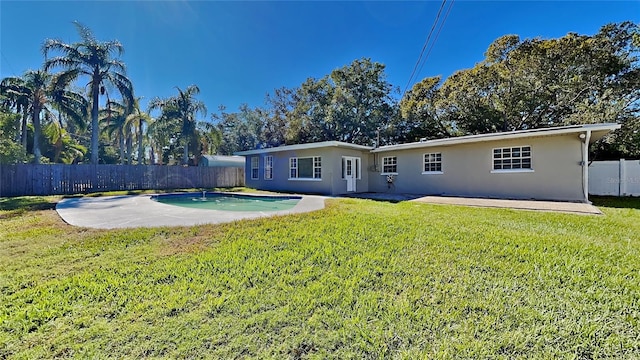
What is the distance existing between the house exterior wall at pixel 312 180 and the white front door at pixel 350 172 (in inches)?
10.3

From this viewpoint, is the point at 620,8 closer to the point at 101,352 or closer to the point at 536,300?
the point at 536,300

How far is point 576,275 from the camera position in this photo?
10.0 ft

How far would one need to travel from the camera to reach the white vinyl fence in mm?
10883

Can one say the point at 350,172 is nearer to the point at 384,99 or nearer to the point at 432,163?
the point at 432,163

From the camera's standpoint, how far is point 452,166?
11.6 m

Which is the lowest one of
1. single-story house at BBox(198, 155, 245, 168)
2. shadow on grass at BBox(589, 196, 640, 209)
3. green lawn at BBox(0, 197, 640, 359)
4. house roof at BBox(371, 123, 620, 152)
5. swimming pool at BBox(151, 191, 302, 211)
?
green lawn at BBox(0, 197, 640, 359)

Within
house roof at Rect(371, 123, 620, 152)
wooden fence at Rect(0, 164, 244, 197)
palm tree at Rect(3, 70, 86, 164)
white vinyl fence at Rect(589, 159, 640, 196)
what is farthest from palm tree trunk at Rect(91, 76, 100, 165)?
white vinyl fence at Rect(589, 159, 640, 196)

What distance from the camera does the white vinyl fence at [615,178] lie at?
1088 cm

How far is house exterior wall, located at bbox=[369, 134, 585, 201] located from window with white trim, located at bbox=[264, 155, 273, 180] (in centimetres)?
643

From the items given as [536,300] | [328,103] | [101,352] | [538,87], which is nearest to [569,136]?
[538,87]

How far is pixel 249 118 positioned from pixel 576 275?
28360 millimetres

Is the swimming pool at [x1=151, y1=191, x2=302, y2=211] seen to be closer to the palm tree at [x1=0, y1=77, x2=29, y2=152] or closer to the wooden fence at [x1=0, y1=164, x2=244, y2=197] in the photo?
the wooden fence at [x1=0, y1=164, x2=244, y2=197]

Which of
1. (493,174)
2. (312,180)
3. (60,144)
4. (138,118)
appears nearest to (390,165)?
(312,180)

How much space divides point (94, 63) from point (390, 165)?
1833 centimetres
